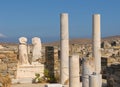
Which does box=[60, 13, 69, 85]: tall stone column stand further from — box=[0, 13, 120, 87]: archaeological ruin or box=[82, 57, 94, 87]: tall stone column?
box=[82, 57, 94, 87]: tall stone column

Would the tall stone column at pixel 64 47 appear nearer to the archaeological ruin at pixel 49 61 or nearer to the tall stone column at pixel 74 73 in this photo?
the archaeological ruin at pixel 49 61

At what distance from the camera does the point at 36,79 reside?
71.1 feet

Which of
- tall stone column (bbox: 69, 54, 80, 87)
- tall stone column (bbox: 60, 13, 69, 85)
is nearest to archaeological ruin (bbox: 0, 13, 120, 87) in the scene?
tall stone column (bbox: 60, 13, 69, 85)

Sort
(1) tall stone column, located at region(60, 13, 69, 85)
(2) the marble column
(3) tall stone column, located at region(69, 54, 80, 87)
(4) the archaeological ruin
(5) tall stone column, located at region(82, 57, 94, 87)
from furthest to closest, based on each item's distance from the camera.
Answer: (2) the marble column, (4) the archaeological ruin, (1) tall stone column, located at region(60, 13, 69, 85), (3) tall stone column, located at region(69, 54, 80, 87), (5) tall stone column, located at region(82, 57, 94, 87)

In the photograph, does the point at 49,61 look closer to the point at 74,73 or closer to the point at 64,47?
the point at 64,47

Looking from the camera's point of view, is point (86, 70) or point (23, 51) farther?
point (23, 51)

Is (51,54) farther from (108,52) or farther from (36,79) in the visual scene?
(108,52)

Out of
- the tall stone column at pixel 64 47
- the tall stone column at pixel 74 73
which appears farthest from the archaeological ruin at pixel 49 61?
the tall stone column at pixel 74 73

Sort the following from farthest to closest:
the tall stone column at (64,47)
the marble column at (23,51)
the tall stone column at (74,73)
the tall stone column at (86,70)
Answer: the marble column at (23,51), the tall stone column at (64,47), the tall stone column at (74,73), the tall stone column at (86,70)

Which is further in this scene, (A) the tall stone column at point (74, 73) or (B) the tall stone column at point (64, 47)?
(B) the tall stone column at point (64, 47)

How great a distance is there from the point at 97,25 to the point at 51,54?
3151 millimetres

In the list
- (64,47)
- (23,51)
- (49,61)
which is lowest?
(49,61)

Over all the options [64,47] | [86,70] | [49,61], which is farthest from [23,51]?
[86,70]

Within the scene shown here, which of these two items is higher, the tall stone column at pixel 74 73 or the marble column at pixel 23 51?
the marble column at pixel 23 51
